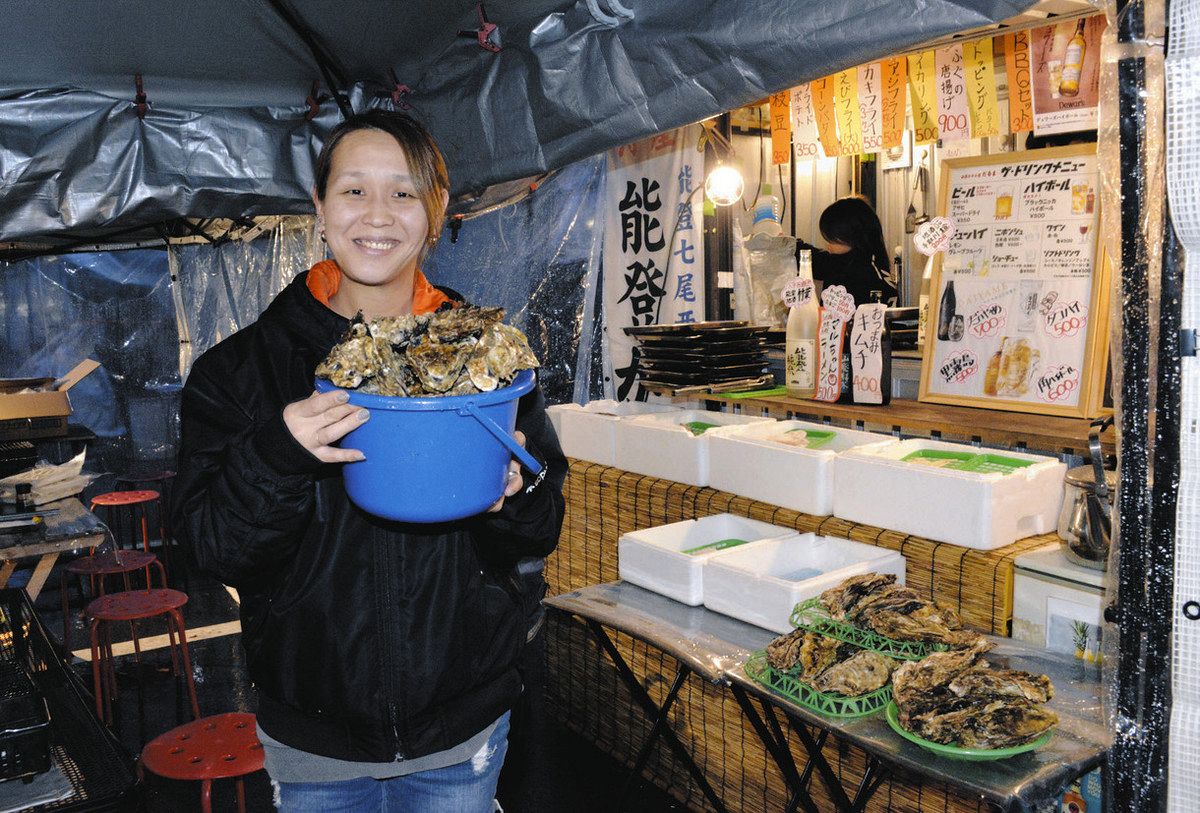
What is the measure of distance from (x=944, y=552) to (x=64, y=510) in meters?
4.51

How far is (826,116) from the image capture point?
478 cm

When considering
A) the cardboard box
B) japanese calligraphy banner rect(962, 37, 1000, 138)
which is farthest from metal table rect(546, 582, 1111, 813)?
the cardboard box

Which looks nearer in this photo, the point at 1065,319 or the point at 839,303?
the point at 1065,319

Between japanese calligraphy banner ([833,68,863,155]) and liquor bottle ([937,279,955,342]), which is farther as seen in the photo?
japanese calligraphy banner ([833,68,863,155])

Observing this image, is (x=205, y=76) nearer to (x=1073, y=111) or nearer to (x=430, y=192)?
(x=430, y=192)

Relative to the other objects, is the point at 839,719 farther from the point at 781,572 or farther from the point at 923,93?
the point at 923,93

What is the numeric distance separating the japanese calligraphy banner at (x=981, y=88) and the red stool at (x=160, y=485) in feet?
22.8

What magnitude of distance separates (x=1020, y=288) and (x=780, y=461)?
3.94 feet

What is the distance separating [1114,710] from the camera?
6.55ft

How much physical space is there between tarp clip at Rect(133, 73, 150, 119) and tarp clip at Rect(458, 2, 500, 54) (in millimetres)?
1259

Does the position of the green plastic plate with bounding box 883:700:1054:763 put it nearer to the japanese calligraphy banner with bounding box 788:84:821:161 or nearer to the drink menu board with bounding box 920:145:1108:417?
the drink menu board with bounding box 920:145:1108:417

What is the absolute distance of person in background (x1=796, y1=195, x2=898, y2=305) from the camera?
6980 mm

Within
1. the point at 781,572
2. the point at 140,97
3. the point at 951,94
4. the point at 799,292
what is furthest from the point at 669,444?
the point at 140,97

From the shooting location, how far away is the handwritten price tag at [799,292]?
4.29 meters
